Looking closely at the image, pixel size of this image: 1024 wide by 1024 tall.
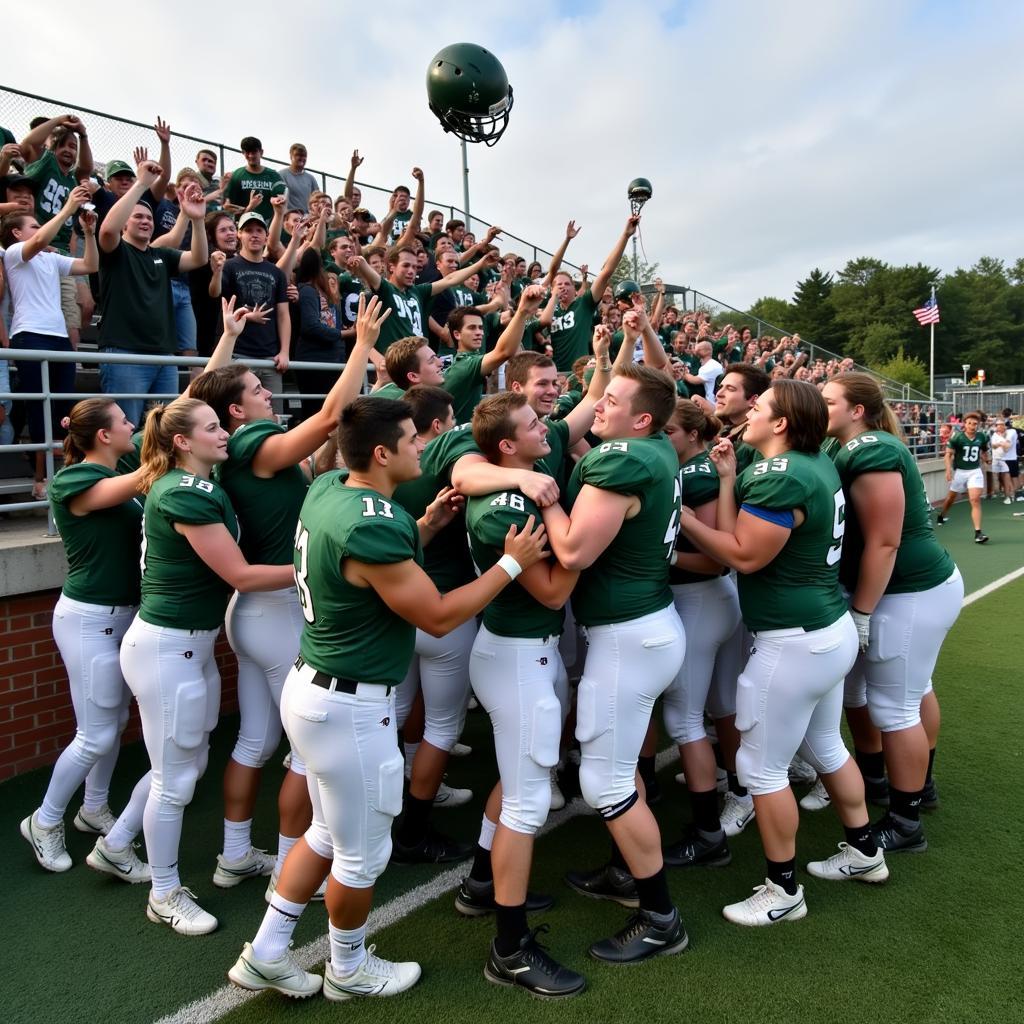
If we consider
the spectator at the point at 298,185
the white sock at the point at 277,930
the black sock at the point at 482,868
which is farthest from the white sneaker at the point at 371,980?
the spectator at the point at 298,185

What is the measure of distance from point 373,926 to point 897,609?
9.21 feet

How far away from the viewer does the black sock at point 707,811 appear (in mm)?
3818

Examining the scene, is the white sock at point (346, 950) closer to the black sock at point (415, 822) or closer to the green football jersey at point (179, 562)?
the black sock at point (415, 822)

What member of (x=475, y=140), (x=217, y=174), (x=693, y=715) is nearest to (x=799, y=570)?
(x=693, y=715)

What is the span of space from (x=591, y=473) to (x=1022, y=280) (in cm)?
11539

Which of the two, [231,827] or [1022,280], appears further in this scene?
[1022,280]

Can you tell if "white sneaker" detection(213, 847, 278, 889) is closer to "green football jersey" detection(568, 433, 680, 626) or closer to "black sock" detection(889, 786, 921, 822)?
"green football jersey" detection(568, 433, 680, 626)

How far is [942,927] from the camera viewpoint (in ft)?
10.7

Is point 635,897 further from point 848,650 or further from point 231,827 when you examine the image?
point 231,827

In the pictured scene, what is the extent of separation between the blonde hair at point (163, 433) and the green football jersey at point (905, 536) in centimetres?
293

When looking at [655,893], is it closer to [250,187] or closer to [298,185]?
[250,187]

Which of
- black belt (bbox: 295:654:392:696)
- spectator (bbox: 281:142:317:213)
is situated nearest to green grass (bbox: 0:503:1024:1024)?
black belt (bbox: 295:654:392:696)

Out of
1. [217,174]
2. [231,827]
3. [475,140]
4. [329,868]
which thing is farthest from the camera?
[217,174]

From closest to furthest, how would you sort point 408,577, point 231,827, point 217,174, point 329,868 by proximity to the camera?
point 408,577 < point 329,868 < point 231,827 < point 217,174
